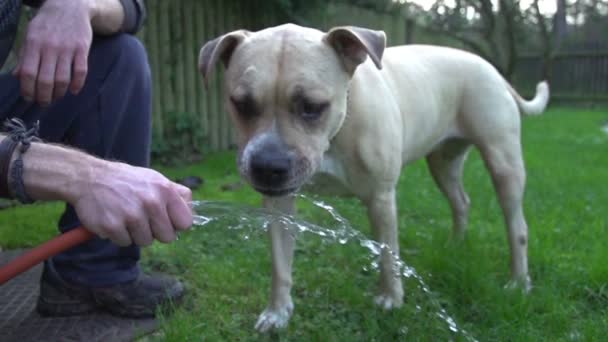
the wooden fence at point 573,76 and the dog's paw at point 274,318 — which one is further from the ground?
the dog's paw at point 274,318

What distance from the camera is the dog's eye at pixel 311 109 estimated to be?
2316 millimetres

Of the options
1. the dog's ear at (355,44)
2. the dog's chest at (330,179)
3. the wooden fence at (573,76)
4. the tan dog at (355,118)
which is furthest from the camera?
the wooden fence at (573,76)

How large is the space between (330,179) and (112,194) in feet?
5.13

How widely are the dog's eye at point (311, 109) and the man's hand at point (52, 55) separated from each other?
0.79 m

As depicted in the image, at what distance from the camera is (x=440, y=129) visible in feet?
10.8

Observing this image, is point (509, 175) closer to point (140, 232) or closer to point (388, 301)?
point (388, 301)

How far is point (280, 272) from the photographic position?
262cm

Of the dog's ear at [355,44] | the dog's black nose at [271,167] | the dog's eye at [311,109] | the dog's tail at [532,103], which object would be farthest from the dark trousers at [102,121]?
the dog's tail at [532,103]

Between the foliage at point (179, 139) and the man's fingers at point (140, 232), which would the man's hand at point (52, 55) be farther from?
the foliage at point (179, 139)

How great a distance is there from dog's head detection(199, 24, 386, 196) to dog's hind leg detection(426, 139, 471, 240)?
138 centimetres

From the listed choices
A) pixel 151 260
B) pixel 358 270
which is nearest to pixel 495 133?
pixel 358 270

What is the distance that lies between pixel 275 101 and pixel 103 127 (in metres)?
0.67

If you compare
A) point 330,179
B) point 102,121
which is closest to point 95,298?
point 102,121

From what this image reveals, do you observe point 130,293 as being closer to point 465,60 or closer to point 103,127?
point 103,127
